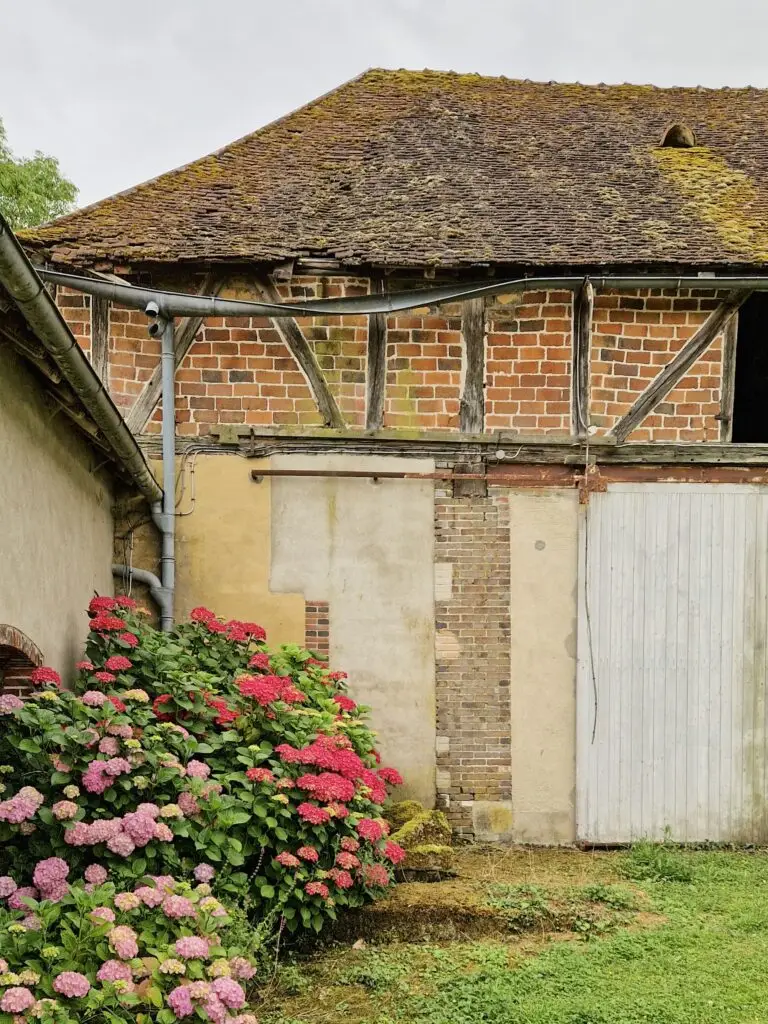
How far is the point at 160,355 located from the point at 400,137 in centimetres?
369

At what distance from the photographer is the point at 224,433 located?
24.3 ft

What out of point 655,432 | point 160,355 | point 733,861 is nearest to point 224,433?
point 160,355

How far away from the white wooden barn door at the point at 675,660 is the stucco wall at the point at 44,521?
4.07 m

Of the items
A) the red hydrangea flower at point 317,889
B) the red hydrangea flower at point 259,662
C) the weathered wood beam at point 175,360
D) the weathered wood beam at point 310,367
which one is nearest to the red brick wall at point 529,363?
the weathered wood beam at point 310,367

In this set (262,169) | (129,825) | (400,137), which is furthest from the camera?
(400,137)

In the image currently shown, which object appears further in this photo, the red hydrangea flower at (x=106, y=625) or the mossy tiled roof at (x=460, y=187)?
the mossy tiled roof at (x=460, y=187)

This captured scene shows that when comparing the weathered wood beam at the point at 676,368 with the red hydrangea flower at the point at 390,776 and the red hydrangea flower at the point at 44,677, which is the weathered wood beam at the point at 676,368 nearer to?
the red hydrangea flower at the point at 390,776

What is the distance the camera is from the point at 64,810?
392cm

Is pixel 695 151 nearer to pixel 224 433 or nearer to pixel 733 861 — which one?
pixel 224 433

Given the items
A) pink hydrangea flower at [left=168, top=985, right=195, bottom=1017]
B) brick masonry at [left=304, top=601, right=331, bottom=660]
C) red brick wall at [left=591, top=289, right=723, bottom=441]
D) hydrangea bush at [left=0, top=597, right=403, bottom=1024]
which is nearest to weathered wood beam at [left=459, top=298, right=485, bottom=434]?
red brick wall at [left=591, top=289, right=723, bottom=441]

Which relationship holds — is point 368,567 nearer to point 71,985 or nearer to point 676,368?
point 676,368

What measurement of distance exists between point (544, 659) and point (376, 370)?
283 centimetres

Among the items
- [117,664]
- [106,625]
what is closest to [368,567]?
[106,625]

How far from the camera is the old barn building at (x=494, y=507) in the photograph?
294 inches
